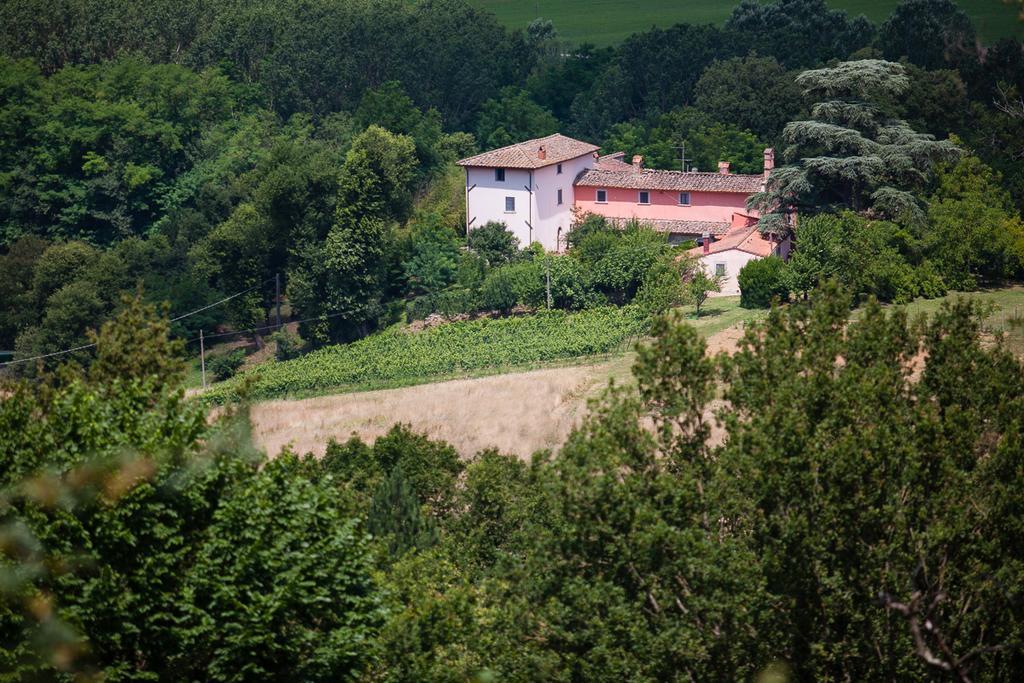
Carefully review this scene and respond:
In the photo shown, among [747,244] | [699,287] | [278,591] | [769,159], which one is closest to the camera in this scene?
[278,591]

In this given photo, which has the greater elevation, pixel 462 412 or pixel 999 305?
pixel 999 305

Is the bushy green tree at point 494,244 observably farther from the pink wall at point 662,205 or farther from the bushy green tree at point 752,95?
the bushy green tree at point 752,95

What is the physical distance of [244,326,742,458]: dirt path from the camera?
36.5 meters

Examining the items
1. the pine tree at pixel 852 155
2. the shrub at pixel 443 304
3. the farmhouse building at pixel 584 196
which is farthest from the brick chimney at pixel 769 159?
the shrub at pixel 443 304

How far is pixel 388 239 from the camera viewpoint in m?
54.3

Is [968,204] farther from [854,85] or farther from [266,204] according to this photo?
[266,204]

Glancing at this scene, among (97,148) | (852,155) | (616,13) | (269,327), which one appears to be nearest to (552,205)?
(269,327)

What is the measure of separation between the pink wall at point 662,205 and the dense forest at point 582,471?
246cm

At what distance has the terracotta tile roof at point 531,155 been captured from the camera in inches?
2116

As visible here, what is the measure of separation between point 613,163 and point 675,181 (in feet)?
18.9

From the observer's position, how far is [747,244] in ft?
158

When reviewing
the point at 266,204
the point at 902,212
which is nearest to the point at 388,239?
the point at 266,204

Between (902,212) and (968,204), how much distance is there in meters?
1.91

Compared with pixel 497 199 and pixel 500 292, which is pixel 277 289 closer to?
pixel 497 199
